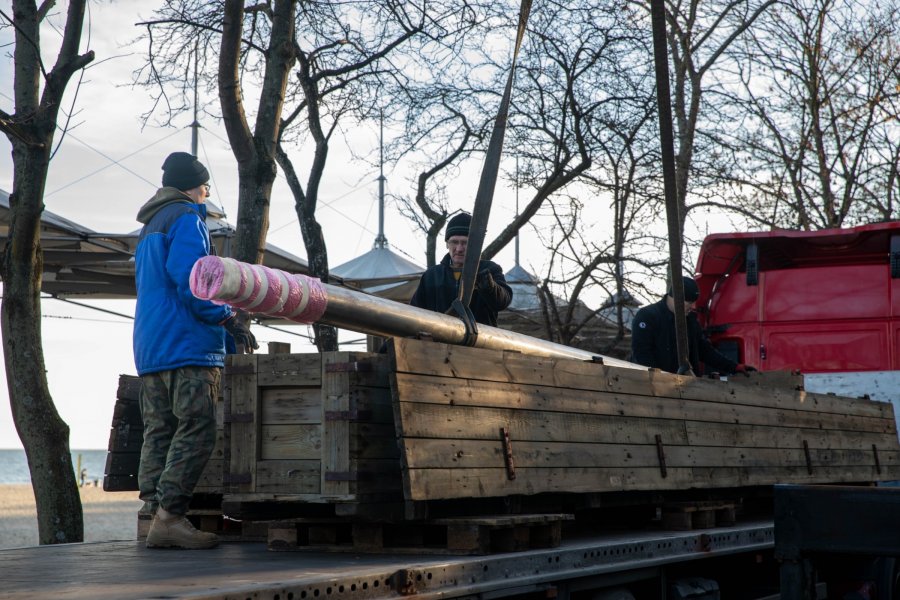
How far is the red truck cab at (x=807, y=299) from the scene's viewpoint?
9352 mm

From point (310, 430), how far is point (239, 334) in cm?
103

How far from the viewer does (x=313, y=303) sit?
4.36m

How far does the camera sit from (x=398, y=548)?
15.5 feet

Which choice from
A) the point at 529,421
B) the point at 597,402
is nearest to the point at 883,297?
the point at 597,402

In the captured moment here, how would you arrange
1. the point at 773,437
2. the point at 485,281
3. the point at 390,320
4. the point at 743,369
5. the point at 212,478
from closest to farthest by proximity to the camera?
the point at 390,320
the point at 212,478
the point at 485,281
the point at 773,437
the point at 743,369

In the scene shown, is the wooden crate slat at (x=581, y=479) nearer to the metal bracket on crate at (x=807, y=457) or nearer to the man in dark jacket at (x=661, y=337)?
the metal bracket on crate at (x=807, y=457)

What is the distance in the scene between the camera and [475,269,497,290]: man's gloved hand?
20.2 feet

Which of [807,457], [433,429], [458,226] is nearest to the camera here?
[433,429]

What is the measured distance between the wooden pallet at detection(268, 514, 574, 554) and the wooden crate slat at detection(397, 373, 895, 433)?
0.48 metres

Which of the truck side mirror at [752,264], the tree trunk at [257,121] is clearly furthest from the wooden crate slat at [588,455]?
the tree trunk at [257,121]

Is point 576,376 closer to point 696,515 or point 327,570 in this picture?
point 696,515

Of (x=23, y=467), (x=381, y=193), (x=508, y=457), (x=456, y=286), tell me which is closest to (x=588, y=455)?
(x=508, y=457)

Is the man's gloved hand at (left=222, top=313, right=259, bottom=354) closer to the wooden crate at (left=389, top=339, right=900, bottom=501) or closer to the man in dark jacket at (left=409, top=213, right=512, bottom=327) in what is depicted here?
the man in dark jacket at (left=409, top=213, right=512, bottom=327)

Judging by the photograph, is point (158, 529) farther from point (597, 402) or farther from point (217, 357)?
point (597, 402)
